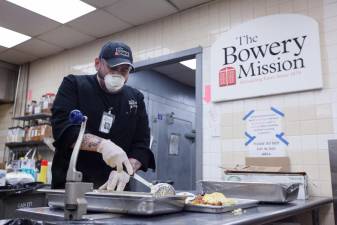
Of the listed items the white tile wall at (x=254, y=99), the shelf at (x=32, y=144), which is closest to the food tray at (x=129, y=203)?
the white tile wall at (x=254, y=99)

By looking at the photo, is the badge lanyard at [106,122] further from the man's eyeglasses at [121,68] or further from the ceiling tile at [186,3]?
the ceiling tile at [186,3]

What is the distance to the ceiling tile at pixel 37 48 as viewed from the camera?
4.35 meters

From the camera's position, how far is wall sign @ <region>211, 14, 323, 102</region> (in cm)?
257

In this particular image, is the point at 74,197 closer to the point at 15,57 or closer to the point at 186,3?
the point at 186,3

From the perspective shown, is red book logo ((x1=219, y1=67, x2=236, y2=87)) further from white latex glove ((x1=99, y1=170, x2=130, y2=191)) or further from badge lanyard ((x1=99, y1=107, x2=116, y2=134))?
white latex glove ((x1=99, y1=170, x2=130, y2=191))

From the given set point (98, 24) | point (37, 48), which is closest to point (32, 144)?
point (37, 48)

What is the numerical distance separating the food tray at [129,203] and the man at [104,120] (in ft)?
1.17

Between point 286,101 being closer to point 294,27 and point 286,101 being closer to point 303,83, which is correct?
point 303,83

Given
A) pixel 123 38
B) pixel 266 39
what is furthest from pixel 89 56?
pixel 266 39

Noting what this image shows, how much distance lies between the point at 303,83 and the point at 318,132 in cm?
38

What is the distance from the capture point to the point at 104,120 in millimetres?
1727

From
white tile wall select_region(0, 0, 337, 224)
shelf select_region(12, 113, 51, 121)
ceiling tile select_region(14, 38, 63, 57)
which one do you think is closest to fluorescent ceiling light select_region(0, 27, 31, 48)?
ceiling tile select_region(14, 38, 63, 57)

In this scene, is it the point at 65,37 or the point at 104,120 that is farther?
the point at 65,37

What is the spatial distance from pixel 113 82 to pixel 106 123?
0.22 m
